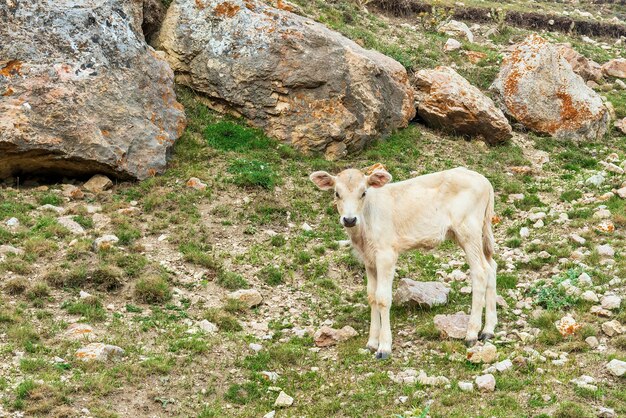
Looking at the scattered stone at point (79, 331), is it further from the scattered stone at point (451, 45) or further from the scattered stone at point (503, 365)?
the scattered stone at point (451, 45)

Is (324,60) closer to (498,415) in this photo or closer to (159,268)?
(159,268)

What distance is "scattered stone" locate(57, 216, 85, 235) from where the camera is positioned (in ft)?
47.9

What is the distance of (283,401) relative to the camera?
33.6 feet

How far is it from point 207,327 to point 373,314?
270 centimetres

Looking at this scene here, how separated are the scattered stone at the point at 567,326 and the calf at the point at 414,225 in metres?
1.03

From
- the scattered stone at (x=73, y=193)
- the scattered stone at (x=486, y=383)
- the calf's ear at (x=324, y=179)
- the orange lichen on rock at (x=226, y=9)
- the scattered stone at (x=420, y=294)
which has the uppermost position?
the calf's ear at (x=324, y=179)

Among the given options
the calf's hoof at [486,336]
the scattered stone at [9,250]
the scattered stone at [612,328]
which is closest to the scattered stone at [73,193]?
the scattered stone at [9,250]

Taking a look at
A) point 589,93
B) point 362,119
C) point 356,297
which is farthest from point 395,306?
point 589,93

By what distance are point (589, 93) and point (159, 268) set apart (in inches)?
594

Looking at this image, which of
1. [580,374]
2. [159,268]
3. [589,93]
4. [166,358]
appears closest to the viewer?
[580,374]

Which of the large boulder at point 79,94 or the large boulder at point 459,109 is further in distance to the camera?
the large boulder at point 459,109

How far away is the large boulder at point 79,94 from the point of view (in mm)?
16125

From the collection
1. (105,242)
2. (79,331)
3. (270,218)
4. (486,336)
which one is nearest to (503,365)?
(486,336)

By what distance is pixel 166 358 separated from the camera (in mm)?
11047
